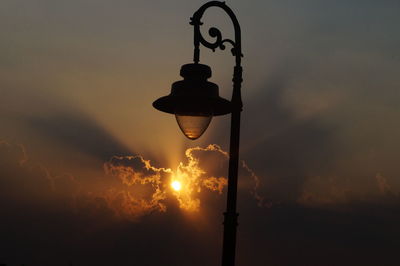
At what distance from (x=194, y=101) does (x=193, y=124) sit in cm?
38

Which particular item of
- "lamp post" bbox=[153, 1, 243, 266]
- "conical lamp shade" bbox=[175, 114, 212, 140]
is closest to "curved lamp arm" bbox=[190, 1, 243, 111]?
"lamp post" bbox=[153, 1, 243, 266]

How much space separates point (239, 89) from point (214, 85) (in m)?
0.39

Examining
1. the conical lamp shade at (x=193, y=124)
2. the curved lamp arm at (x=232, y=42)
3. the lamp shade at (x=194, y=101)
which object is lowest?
the conical lamp shade at (x=193, y=124)

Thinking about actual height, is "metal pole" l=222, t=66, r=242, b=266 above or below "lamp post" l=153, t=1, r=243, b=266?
below

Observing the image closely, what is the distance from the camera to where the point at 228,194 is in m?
7.21

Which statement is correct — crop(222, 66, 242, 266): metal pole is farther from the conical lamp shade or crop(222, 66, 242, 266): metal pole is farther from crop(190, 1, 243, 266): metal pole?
the conical lamp shade

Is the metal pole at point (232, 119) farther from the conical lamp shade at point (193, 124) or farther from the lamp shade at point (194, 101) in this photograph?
the conical lamp shade at point (193, 124)

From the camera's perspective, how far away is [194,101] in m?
7.69

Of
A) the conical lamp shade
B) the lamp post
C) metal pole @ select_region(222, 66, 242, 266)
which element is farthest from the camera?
the conical lamp shade

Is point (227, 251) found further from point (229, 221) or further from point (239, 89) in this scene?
point (239, 89)

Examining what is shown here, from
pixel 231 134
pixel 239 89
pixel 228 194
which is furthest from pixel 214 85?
pixel 228 194

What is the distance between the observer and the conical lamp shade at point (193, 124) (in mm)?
7812

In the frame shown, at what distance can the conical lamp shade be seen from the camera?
308 inches

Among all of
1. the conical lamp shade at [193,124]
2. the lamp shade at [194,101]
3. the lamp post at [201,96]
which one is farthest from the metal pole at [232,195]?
the conical lamp shade at [193,124]
